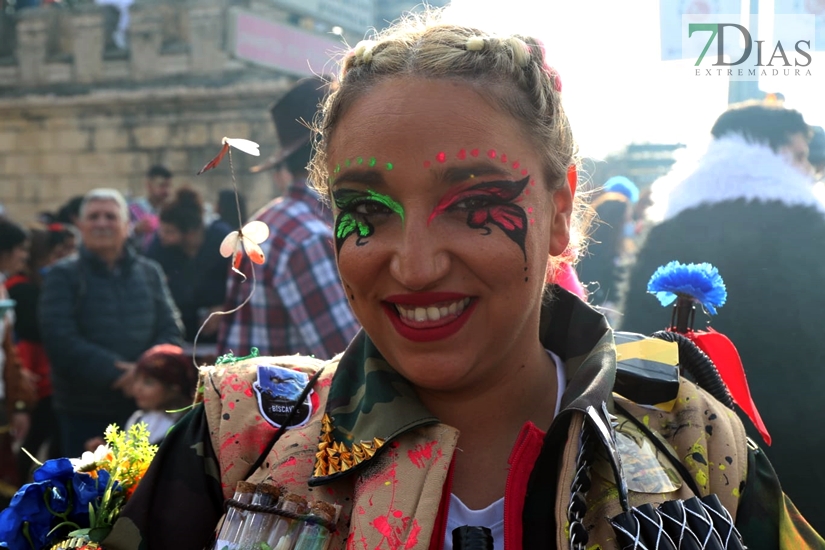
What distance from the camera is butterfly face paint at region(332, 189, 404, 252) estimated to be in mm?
1630

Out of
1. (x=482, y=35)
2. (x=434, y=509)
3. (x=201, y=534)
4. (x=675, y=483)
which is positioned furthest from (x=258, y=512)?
(x=482, y=35)

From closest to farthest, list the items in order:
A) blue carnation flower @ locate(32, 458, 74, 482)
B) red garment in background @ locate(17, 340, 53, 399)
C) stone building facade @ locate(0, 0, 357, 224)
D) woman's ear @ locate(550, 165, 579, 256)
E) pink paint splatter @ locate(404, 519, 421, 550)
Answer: pink paint splatter @ locate(404, 519, 421, 550), blue carnation flower @ locate(32, 458, 74, 482), woman's ear @ locate(550, 165, 579, 256), red garment in background @ locate(17, 340, 53, 399), stone building facade @ locate(0, 0, 357, 224)

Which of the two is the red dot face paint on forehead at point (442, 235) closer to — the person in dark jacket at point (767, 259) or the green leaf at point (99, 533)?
the green leaf at point (99, 533)

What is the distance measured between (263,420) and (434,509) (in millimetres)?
406

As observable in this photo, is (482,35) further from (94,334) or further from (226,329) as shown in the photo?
(94,334)

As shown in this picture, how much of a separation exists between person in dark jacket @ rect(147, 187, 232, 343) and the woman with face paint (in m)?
4.11

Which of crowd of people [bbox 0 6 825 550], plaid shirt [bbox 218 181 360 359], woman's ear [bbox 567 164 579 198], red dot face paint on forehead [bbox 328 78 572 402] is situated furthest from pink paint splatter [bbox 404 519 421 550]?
plaid shirt [bbox 218 181 360 359]

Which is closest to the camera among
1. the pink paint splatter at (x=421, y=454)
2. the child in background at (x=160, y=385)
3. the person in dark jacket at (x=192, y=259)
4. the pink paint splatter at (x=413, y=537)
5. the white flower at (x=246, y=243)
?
the pink paint splatter at (x=413, y=537)

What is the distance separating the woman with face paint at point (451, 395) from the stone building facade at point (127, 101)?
A: 375 inches

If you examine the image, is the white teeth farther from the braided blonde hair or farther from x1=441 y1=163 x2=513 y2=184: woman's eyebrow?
the braided blonde hair

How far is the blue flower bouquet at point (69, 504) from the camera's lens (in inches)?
64.3

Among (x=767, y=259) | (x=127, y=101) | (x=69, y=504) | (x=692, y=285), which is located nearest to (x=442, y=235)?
(x=692, y=285)

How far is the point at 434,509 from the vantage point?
1.50 metres

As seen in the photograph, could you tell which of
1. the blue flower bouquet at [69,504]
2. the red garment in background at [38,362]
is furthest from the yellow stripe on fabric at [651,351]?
the red garment in background at [38,362]
